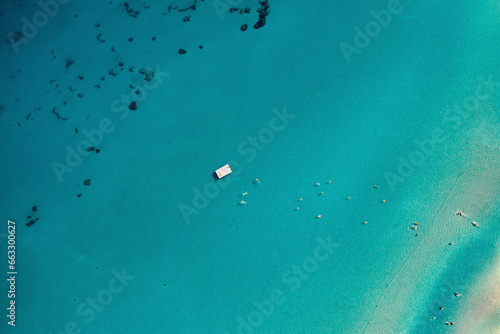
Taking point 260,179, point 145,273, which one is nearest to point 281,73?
point 260,179

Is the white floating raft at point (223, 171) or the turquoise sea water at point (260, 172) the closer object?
the turquoise sea water at point (260, 172)

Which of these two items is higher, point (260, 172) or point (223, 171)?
point (223, 171)

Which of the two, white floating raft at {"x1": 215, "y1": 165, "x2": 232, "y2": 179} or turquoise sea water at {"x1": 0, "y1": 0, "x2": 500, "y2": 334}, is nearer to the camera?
turquoise sea water at {"x1": 0, "y1": 0, "x2": 500, "y2": 334}

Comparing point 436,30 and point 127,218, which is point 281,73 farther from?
point 127,218
